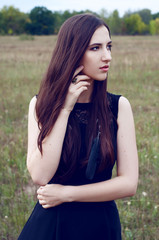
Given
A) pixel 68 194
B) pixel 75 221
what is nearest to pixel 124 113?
pixel 68 194

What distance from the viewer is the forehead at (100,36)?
1.69 metres

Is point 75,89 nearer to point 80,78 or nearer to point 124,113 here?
point 80,78

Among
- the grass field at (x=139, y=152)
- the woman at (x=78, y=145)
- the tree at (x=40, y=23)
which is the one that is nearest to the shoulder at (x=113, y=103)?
the woman at (x=78, y=145)

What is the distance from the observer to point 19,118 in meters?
6.39

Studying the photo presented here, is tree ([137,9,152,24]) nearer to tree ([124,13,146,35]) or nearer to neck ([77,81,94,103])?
tree ([124,13,146,35])

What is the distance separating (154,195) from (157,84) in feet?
19.8

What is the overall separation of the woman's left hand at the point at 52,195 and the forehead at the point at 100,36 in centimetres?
82

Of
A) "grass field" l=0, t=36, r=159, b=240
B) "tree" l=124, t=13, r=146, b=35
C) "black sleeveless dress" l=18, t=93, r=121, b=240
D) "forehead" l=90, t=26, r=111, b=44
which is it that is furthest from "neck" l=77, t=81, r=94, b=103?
"tree" l=124, t=13, r=146, b=35

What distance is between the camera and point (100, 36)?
1709 mm

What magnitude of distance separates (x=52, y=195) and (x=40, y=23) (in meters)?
64.5

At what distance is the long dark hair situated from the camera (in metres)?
1.70

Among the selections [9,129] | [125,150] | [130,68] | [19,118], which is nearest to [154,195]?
[125,150]

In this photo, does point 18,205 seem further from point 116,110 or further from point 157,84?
point 157,84

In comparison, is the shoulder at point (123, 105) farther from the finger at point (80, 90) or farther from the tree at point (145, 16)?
the tree at point (145, 16)
